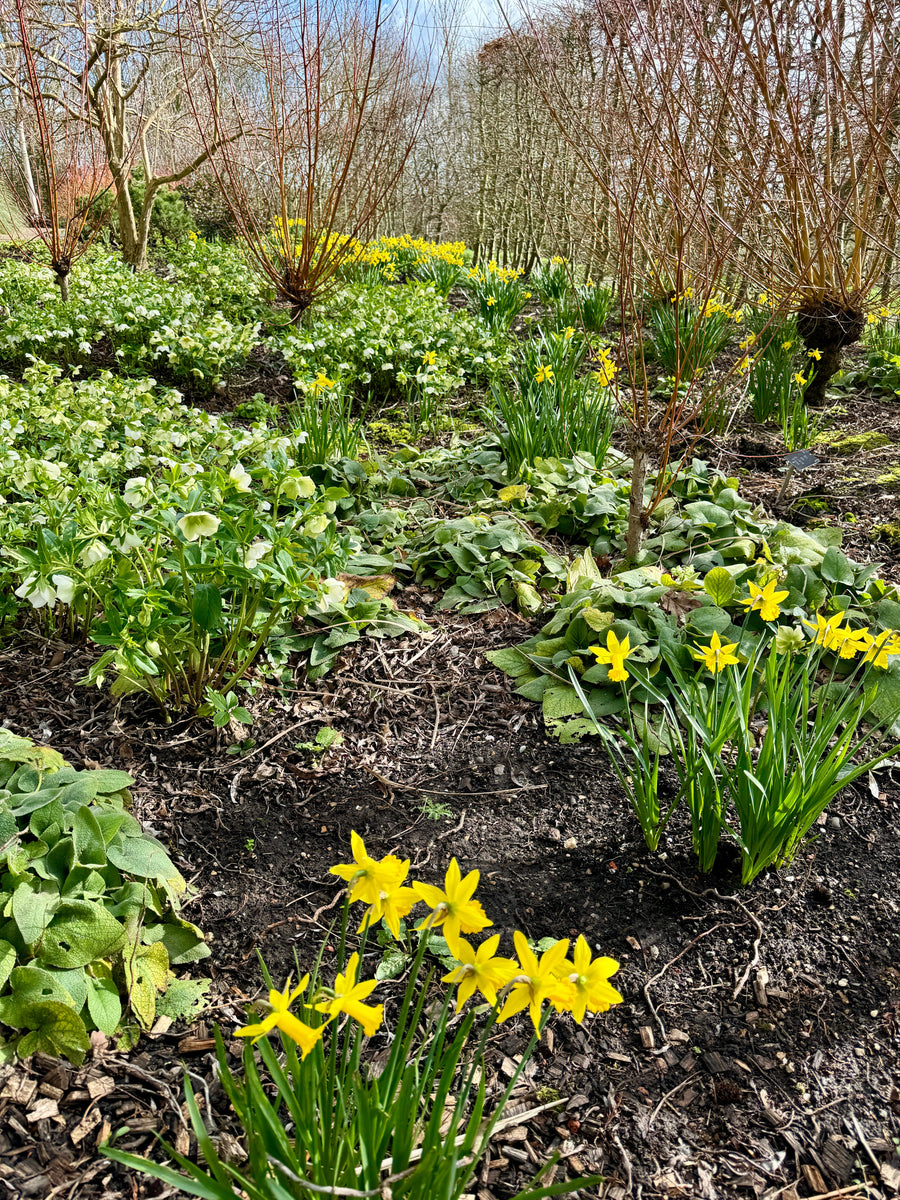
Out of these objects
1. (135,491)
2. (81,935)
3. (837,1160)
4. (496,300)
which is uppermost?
(496,300)

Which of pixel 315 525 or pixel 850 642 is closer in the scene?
pixel 850 642

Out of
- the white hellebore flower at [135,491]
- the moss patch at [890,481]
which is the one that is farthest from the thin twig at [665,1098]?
the moss patch at [890,481]

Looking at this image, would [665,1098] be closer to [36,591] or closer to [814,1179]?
[814,1179]

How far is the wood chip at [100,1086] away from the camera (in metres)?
1.28

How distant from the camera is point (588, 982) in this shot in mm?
844

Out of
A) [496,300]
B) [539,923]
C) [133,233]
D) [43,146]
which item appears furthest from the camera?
[133,233]

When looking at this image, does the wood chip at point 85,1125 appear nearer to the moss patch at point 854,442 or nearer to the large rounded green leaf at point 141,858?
the large rounded green leaf at point 141,858

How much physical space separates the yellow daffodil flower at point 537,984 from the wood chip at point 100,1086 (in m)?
0.87

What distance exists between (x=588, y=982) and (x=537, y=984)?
7cm

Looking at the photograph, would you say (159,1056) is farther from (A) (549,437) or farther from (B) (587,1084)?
(A) (549,437)

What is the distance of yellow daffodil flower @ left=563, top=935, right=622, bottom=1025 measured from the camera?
32.7 inches

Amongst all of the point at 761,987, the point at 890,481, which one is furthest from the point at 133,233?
the point at 761,987

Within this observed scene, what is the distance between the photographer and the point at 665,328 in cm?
523

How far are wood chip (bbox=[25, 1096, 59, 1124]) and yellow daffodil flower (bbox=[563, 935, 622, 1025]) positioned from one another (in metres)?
0.93
